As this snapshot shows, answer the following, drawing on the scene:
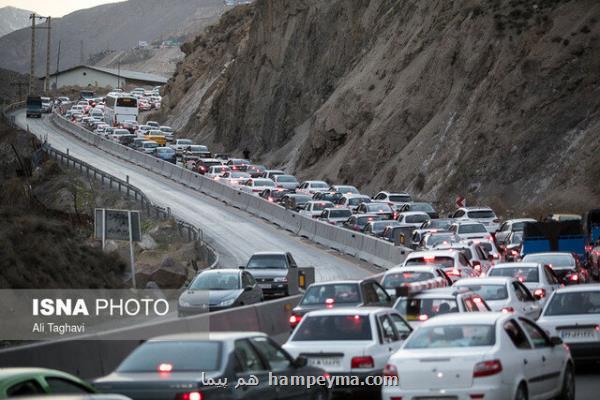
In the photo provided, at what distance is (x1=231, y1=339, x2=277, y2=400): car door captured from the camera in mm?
13383

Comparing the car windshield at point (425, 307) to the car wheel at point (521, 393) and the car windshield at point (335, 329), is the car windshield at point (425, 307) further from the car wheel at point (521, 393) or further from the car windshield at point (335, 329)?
the car wheel at point (521, 393)

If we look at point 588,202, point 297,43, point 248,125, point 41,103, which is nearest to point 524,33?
point 588,202

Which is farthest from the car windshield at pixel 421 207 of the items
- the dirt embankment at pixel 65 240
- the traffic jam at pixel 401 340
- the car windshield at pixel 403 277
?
the car windshield at pixel 403 277

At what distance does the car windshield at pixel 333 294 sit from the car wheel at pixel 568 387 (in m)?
7.71

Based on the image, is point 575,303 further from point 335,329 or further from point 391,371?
point 391,371

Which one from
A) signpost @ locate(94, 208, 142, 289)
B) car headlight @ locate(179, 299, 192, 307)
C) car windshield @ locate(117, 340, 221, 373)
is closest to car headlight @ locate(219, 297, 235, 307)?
car headlight @ locate(179, 299, 192, 307)

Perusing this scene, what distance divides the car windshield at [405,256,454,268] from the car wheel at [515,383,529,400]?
17781 millimetres

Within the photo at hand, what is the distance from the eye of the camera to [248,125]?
107 meters

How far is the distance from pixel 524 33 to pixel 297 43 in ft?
112

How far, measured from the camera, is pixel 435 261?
3309 cm

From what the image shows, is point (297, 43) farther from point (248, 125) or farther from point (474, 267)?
point (474, 267)

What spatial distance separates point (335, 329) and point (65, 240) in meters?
24.8

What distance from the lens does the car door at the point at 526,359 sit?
1496 cm

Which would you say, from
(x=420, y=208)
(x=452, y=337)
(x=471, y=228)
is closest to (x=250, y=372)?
(x=452, y=337)
